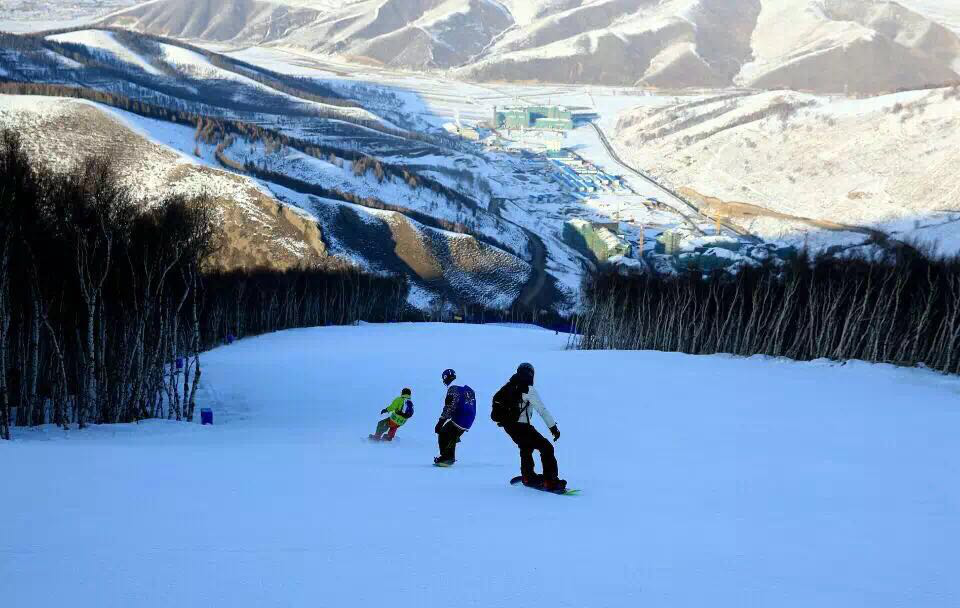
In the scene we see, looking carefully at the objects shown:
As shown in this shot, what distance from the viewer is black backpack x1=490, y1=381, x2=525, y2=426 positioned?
34.9 ft

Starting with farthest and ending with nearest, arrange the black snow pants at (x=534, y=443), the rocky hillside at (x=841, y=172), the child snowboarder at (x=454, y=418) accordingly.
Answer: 1. the rocky hillside at (x=841, y=172)
2. the child snowboarder at (x=454, y=418)
3. the black snow pants at (x=534, y=443)

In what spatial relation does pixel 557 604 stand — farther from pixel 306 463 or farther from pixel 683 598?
pixel 306 463

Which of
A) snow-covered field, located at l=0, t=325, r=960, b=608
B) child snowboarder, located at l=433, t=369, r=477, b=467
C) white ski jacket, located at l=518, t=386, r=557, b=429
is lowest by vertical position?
snow-covered field, located at l=0, t=325, r=960, b=608

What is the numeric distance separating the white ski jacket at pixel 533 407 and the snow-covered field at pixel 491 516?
0.99 metres

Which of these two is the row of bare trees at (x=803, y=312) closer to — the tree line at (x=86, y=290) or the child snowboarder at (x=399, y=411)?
the child snowboarder at (x=399, y=411)

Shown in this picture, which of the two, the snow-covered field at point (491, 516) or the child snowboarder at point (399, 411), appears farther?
the child snowboarder at point (399, 411)

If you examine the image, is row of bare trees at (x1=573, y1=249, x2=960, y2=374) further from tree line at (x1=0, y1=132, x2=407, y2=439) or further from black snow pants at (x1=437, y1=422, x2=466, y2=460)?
tree line at (x1=0, y1=132, x2=407, y2=439)

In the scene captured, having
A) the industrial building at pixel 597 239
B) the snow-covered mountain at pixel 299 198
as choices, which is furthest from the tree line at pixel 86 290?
the industrial building at pixel 597 239

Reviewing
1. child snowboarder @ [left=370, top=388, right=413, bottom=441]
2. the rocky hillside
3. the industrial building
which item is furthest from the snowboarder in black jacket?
the rocky hillside

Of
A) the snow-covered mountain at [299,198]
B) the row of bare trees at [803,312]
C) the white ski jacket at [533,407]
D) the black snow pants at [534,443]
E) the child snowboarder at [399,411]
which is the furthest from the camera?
the snow-covered mountain at [299,198]

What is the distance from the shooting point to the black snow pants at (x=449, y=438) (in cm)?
1316

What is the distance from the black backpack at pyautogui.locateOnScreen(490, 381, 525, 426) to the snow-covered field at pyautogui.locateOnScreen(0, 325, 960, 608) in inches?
40.1

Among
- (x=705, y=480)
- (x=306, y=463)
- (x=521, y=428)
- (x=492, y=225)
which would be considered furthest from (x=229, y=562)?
(x=492, y=225)

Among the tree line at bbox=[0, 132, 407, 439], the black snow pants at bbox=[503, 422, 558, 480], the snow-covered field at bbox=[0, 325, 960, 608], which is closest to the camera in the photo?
the snow-covered field at bbox=[0, 325, 960, 608]
